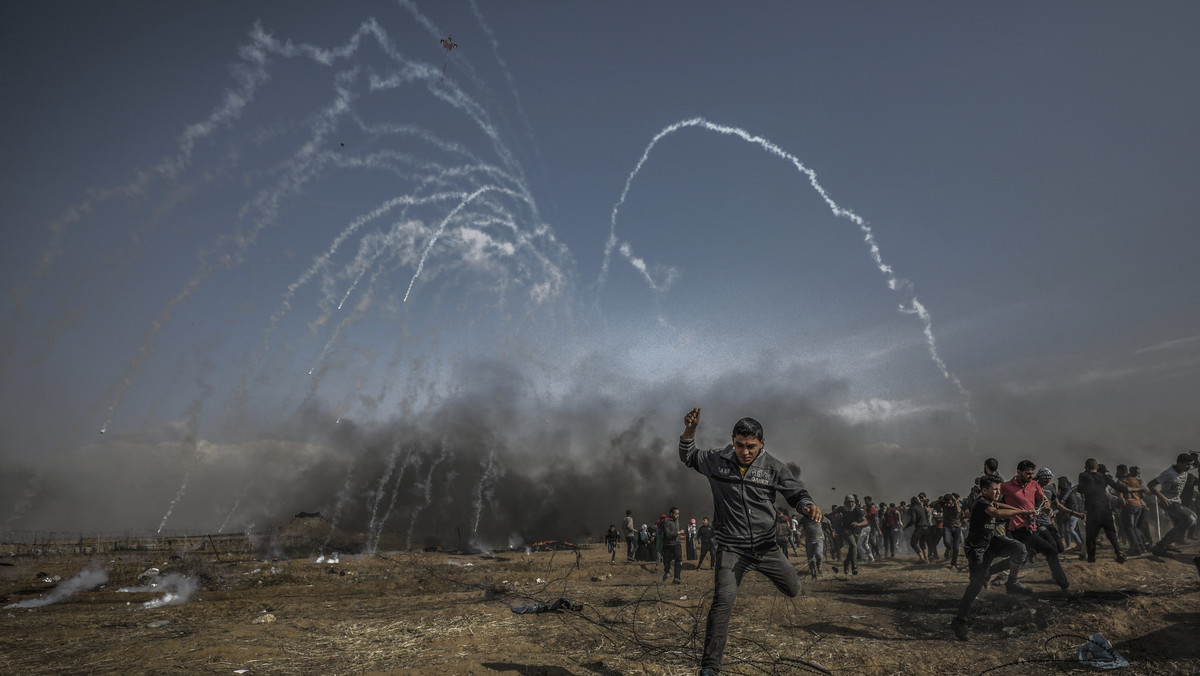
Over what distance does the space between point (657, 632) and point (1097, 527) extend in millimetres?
9244

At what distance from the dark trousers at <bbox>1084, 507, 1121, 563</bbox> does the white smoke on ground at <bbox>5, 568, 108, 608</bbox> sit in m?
25.2

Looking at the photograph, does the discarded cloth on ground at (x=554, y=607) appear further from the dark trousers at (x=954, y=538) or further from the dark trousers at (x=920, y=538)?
the dark trousers at (x=920, y=538)

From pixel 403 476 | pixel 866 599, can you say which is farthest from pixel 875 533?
pixel 403 476

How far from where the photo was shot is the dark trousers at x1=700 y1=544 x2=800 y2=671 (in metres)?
5.13

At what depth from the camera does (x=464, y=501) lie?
61.5m

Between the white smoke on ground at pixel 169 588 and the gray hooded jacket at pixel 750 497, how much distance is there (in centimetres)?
1614

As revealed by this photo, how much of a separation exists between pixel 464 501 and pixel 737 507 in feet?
198

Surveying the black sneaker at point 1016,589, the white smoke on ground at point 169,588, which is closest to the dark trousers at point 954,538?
the black sneaker at point 1016,589

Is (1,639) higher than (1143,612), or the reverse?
(1143,612)

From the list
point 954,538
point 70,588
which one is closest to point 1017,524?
point 954,538

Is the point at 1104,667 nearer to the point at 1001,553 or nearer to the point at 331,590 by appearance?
the point at 1001,553

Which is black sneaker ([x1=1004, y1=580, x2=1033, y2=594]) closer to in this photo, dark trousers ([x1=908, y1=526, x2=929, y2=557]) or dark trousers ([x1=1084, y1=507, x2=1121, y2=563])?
dark trousers ([x1=1084, y1=507, x2=1121, y2=563])

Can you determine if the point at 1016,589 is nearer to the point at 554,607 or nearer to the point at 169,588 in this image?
the point at 554,607

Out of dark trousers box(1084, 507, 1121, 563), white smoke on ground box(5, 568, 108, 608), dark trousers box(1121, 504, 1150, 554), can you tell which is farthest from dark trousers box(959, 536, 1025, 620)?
white smoke on ground box(5, 568, 108, 608)
